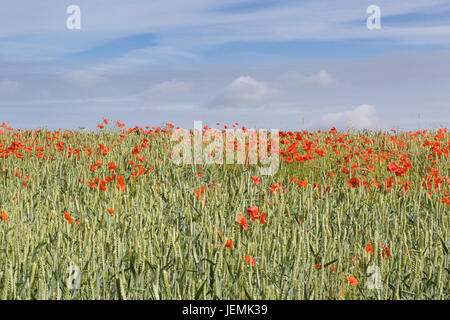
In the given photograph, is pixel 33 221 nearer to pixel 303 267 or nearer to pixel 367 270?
pixel 303 267

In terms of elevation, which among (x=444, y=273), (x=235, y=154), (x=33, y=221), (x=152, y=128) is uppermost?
(x=152, y=128)

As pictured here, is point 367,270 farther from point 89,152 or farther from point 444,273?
point 89,152

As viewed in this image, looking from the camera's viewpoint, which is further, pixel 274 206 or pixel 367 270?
pixel 274 206

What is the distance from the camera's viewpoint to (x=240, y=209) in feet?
14.6

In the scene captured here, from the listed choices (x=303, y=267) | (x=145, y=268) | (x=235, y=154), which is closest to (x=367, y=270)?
(x=303, y=267)

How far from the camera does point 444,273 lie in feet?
10.3

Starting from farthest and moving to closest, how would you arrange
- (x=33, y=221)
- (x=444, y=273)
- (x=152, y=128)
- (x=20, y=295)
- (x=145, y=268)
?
1. (x=152, y=128)
2. (x=33, y=221)
3. (x=444, y=273)
4. (x=145, y=268)
5. (x=20, y=295)
